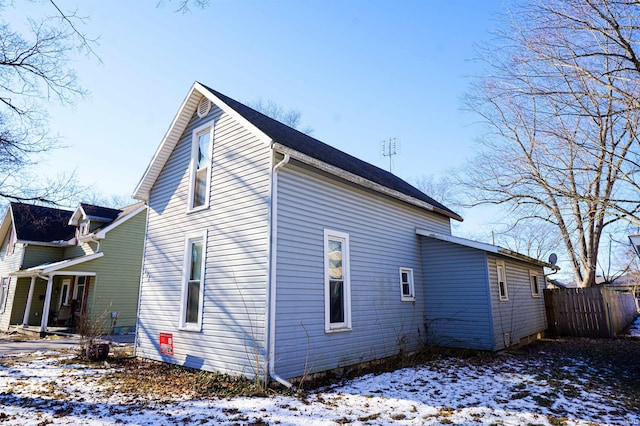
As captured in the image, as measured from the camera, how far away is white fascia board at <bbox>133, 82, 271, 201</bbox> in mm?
9208

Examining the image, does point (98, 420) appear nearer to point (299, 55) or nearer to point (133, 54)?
point (133, 54)

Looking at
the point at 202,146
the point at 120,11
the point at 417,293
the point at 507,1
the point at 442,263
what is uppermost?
the point at 507,1

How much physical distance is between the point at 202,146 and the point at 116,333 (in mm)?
11785

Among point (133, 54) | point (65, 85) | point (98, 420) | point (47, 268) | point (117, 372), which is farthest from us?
point (47, 268)

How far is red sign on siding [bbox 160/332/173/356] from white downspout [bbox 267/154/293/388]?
343 centimetres

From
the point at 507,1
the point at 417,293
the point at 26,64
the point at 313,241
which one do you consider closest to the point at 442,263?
the point at 417,293

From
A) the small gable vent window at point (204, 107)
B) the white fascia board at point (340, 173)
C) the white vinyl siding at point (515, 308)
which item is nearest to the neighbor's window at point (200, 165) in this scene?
the small gable vent window at point (204, 107)

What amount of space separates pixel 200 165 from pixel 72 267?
37.4 feet

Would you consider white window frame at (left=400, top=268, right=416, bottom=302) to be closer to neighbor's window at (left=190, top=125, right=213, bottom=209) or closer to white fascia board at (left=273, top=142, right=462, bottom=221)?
white fascia board at (left=273, top=142, right=462, bottom=221)

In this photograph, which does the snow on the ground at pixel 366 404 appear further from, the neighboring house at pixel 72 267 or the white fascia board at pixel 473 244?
the neighboring house at pixel 72 267

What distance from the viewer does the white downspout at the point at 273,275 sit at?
6.63 meters

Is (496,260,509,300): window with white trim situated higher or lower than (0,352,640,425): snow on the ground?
higher

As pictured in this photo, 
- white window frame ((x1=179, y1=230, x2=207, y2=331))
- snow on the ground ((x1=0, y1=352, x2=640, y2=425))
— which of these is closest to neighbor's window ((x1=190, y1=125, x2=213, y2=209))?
white window frame ((x1=179, y1=230, x2=207, y2=331))

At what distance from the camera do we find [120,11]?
6301 millimetres
